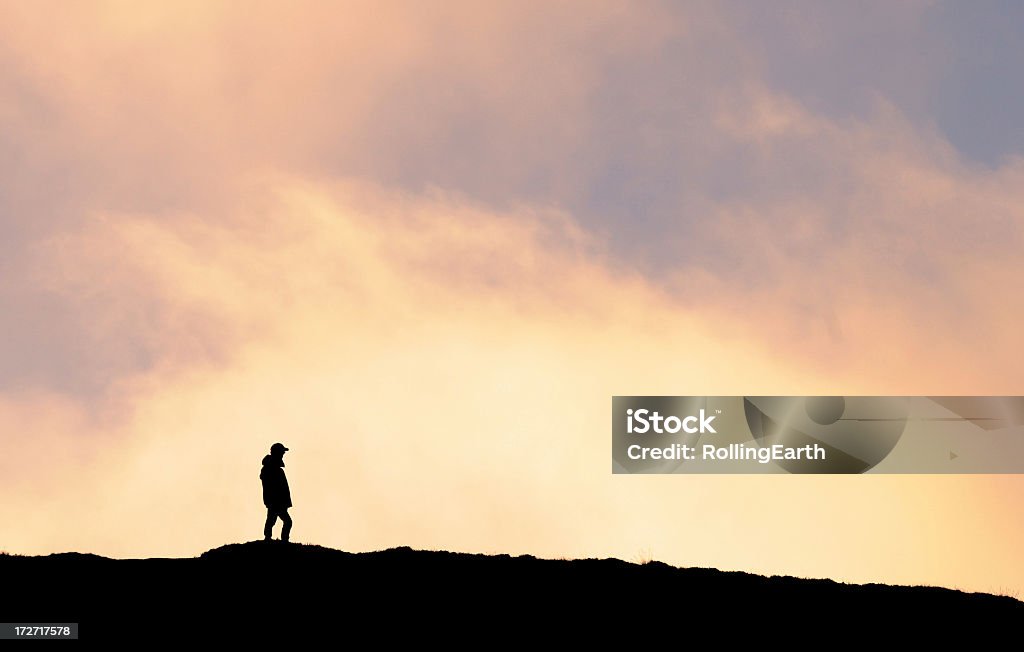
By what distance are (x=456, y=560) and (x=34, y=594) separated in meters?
10.1

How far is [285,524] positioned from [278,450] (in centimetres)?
197

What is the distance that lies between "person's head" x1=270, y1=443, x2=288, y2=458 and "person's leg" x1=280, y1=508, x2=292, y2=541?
146 cm

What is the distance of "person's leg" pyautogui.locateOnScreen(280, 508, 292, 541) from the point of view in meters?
33.1

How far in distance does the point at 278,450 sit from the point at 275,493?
1.19 metres

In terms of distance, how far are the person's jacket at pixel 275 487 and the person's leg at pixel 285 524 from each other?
16 cm

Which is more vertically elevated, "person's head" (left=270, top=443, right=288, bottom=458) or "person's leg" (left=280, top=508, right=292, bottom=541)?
"person's head" (left=270, top=443, right=288, bottom=458)

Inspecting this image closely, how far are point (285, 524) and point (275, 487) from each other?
1068 millimetres

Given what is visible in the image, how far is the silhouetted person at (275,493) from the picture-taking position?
1300 inches

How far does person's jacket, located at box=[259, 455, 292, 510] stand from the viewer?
1300 inches

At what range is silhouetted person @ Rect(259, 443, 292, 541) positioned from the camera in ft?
108

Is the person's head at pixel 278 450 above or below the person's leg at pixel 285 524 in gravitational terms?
above

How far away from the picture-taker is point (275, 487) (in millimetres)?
33031

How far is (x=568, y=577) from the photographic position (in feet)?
101

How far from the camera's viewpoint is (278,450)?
3353 centimetres
